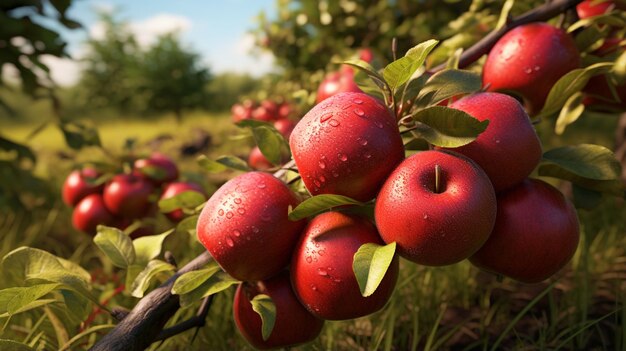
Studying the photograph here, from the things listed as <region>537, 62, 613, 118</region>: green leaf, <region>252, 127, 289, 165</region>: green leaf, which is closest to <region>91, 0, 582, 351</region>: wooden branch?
<region>252, 127, 289, 165</region>: green leaf

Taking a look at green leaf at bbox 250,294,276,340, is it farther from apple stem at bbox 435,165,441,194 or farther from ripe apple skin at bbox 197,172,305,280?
apple stem at bbox 435,165,441,194

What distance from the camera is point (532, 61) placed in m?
1.00

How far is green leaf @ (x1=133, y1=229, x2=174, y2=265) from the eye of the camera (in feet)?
3.51

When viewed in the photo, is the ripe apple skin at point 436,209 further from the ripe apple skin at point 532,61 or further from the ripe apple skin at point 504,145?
the ripe apple skin at point 532,61

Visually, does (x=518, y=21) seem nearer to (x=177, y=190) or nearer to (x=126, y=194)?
(x=177, y=190)

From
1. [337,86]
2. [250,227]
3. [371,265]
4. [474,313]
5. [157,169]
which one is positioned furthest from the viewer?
Result: [157,169]

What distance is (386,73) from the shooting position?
0.79 metres

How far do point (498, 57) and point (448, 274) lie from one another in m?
0.85

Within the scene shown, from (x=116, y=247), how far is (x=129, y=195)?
2.74ft

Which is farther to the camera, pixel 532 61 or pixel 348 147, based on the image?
pixel 532 61

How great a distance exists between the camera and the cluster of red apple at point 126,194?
1.83 metres

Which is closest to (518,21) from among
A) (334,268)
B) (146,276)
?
(334,268)

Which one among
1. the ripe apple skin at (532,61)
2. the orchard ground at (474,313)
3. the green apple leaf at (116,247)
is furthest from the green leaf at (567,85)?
the green apple leaf at (116,247)

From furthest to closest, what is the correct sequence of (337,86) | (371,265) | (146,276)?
(337,86) < (146,276) < (371,265)
